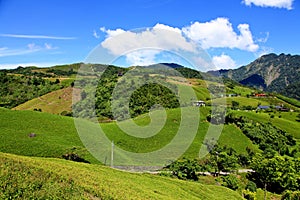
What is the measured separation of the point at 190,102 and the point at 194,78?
7293 cm

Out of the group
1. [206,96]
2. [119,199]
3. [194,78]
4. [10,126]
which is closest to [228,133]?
[10,126]

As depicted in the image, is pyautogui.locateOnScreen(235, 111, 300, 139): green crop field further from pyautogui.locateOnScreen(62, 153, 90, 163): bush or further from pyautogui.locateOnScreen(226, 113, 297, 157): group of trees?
pyautogui.locateOnScreen(62, 153, 90, 163): bush

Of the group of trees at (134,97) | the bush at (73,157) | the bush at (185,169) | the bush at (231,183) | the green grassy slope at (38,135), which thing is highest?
the group of trees at (134,97)

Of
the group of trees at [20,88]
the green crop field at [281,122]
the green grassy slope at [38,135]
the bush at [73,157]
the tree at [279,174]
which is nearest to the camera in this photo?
the bush at [73,157]

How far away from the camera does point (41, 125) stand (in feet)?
176

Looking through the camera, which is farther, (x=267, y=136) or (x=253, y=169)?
(x=267, y=136)

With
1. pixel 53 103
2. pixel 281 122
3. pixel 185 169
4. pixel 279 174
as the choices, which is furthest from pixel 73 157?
pixel 53 103

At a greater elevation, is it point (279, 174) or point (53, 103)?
point (53, 103)

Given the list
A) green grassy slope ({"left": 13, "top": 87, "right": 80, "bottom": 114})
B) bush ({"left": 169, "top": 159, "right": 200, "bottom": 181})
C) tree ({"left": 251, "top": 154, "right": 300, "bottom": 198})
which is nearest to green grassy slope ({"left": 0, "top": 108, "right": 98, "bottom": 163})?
bush ({"left": 169, "top": 159, "right": 200, "bottom": 181})

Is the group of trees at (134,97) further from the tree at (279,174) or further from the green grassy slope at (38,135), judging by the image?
the tree at (279,174)

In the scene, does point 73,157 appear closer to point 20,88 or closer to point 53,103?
point 53,103

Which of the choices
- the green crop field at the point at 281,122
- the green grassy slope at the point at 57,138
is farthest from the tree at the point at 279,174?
the green crop field at the point at 281,122

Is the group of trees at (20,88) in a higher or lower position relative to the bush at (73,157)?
higher

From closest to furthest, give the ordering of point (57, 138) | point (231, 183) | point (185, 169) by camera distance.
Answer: point (231, 183) < point (185, 169) < point (57, 138)
